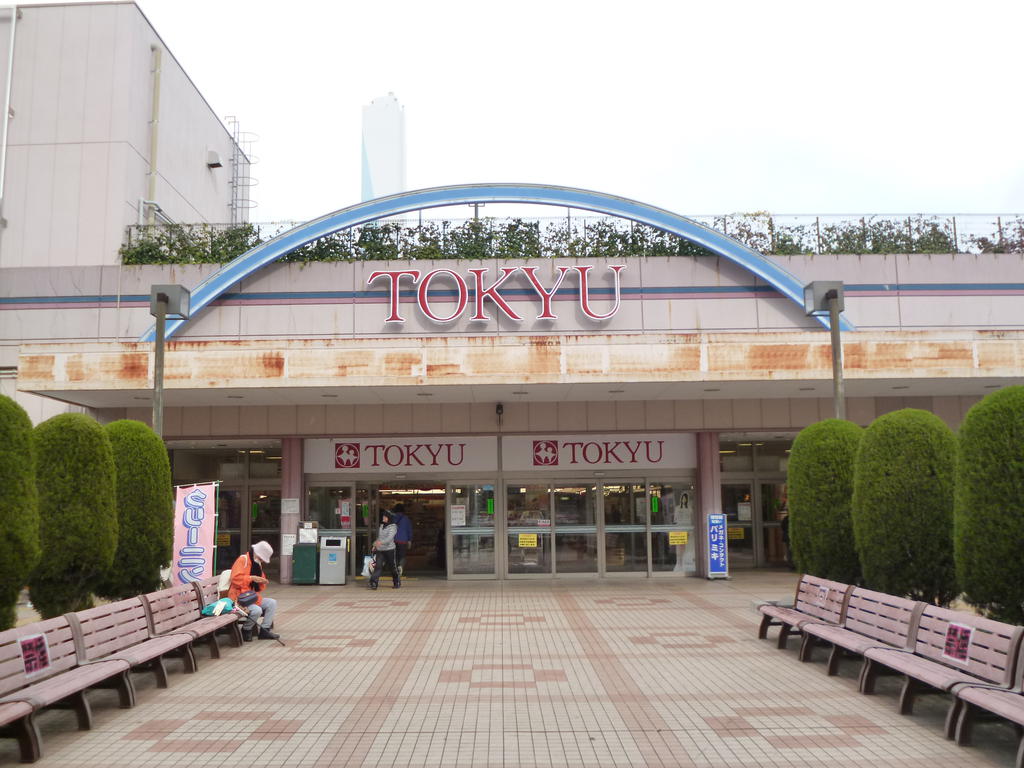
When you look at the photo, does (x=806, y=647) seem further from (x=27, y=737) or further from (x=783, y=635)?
(x=27, y=737)

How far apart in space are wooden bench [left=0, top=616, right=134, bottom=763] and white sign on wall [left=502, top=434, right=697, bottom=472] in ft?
35.8

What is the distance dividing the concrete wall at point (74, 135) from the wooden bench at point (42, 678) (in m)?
14.4

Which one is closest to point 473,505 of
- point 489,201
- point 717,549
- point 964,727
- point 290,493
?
point 290,493

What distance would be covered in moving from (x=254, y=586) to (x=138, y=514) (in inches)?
66.2

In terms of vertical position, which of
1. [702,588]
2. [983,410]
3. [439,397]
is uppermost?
[439,397]

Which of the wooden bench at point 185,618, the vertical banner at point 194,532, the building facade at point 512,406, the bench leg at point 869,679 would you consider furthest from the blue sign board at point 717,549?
the wooden bench at point 185,618

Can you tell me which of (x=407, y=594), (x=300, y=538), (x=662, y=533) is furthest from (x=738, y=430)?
(x=300, y=538)

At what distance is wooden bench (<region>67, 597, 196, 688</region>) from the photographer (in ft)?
23.7

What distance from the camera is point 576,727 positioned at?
6.71 metres

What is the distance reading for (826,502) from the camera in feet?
34.0

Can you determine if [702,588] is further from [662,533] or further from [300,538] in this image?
[300,538]

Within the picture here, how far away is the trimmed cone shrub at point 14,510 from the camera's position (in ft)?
21.0

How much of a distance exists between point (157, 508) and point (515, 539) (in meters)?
9.04

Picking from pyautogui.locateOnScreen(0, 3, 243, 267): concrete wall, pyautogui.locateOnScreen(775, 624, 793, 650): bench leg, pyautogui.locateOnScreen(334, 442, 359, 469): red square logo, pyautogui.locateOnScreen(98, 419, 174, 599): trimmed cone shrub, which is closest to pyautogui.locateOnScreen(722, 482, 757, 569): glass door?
pyautogui.locateOnScreen(334, 442, 359, 469): red square logo
